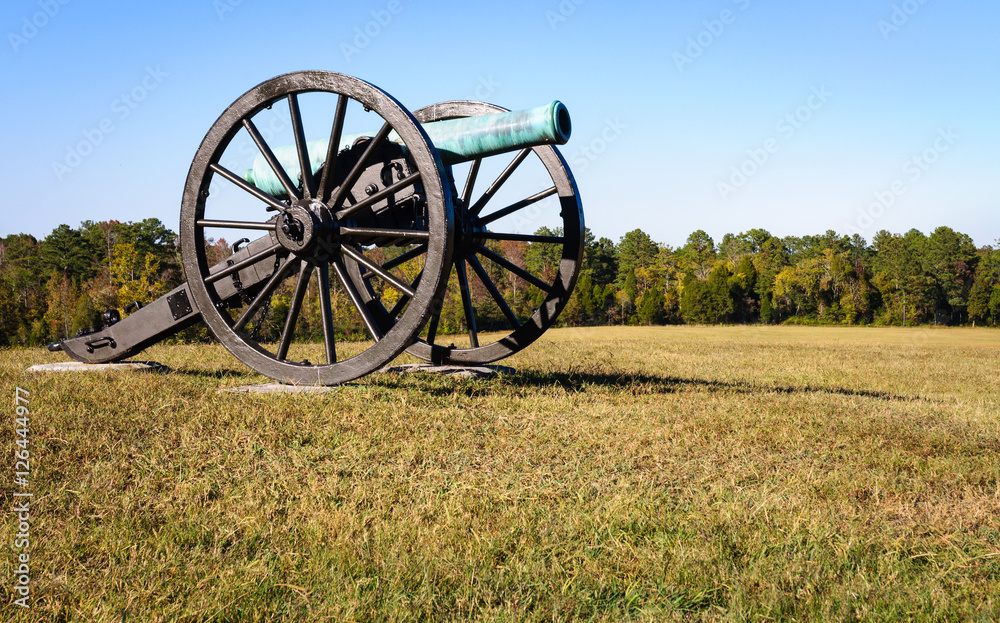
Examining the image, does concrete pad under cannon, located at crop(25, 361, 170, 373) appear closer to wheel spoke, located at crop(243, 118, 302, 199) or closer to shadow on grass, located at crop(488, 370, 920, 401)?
wheel spoke, located at crop(243, 118, 302, 199)

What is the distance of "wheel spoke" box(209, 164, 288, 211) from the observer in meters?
6.46

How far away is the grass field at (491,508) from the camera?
264cm

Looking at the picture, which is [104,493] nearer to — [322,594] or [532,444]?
[322,594]

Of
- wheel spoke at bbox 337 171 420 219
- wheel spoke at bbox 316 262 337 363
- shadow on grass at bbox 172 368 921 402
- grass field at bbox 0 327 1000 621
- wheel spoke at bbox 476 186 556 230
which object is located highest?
wheel spoke at bbox 476 186 556 230

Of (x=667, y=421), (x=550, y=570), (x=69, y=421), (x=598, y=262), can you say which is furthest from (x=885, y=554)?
(x=598, y=262)

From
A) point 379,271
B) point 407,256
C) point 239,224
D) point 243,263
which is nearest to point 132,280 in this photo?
point 407,256

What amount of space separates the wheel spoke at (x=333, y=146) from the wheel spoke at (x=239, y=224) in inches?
22.7

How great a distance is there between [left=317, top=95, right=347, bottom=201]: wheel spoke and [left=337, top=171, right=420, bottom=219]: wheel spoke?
23 centimetres

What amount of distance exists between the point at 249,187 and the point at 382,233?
5.16 ft

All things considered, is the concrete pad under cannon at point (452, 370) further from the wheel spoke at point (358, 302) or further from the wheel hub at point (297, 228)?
the wheel hub at point (297, 228)

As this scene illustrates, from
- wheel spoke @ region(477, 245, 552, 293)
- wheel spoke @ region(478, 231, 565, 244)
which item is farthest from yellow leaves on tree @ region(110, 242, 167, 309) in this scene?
wheel spoke @ region(478, 231, 565, 244)

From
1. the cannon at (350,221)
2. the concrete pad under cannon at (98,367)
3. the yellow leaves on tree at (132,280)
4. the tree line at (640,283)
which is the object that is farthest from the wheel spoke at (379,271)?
the yellow leaves on tree at (132,280)

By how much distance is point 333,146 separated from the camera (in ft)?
19.8

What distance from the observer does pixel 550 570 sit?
9.40 ft
